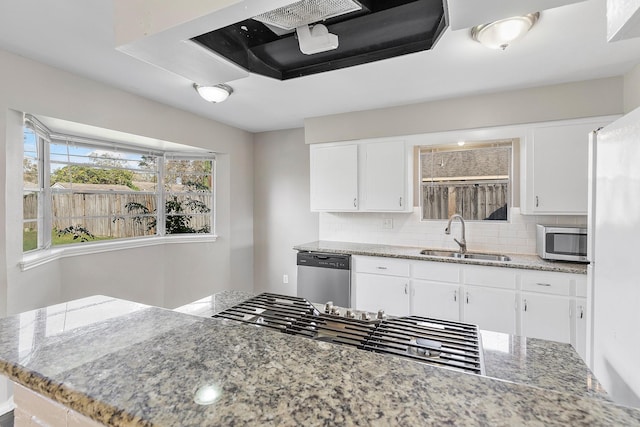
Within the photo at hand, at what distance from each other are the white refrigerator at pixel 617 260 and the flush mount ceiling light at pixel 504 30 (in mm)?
792

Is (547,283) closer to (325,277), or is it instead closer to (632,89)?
(632,89)

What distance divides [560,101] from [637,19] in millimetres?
2673

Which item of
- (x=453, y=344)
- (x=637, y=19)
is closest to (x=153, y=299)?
(x=453, y=344)

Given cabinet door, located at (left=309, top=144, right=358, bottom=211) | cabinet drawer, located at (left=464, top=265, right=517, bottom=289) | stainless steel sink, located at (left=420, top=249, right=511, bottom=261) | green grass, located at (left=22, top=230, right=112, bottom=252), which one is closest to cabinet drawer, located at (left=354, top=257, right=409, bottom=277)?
stainless steel sink, located at (left=420, top=249, right=511, bottom=261)

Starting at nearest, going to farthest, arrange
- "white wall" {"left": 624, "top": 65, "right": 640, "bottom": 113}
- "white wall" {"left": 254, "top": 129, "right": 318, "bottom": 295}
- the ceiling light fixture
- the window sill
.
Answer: "white wall" {"left": 624, "top": 65, "right": 640, "bottom": 113} → the window sill → the ceiling light fixture → "white wall" {"left": 254, "top": 129, "right": 318, "bottom": 295}

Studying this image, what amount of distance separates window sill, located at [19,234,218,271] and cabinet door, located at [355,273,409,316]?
2091 millimetres

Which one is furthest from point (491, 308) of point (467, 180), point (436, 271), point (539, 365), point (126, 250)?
point (126, 250)

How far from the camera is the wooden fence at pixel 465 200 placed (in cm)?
315

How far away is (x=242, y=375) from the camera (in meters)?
0.54

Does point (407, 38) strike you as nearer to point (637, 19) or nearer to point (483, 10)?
point (483, 10)

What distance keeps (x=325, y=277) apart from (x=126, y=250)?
2.18m

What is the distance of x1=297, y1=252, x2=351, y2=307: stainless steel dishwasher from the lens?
323 cm

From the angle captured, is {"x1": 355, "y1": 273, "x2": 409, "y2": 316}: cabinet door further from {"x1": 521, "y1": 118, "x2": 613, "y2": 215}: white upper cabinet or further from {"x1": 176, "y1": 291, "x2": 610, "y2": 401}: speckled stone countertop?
{"x1": 176, "y1": 291, "x2": 610, "y2": 401}: speckled stone countertop

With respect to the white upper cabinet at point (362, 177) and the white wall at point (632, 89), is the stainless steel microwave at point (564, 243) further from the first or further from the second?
the white upper cabinet at point (362, 177)
